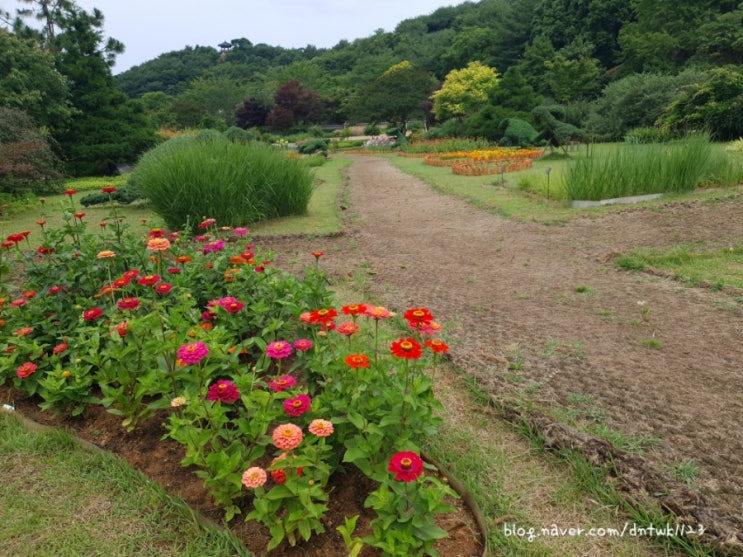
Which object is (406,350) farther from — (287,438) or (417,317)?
(287,438)

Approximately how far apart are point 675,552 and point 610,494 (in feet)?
0.71

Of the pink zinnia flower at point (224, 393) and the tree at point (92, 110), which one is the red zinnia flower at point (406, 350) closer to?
the pink zinnia flower at point (224, 393)

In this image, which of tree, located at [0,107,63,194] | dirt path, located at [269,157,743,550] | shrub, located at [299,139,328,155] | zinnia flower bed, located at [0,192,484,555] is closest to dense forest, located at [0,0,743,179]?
tree, located at [0,107,63,194]

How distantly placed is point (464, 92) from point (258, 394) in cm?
2996

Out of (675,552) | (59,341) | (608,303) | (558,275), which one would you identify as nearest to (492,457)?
(675,552)

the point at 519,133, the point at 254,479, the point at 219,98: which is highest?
the point at 219,98

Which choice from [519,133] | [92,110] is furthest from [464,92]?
[92,110]

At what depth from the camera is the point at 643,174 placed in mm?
6457

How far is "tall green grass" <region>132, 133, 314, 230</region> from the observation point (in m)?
5.64

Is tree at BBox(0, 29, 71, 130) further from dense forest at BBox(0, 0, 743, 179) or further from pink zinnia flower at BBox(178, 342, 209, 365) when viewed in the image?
pink zinnia flower at BBox(178, 342, 209, 365)

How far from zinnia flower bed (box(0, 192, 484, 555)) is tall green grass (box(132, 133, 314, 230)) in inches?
122

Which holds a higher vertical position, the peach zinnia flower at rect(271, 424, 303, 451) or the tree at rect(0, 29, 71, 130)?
the tree at rect(0, 29, 71, 130)

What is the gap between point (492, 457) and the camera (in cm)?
170

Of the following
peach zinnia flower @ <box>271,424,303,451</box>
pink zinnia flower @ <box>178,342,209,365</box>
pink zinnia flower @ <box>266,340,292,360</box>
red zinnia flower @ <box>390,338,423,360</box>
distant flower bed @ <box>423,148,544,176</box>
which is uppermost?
pink zinnia flower @ <box>178,342,209,365</box>
